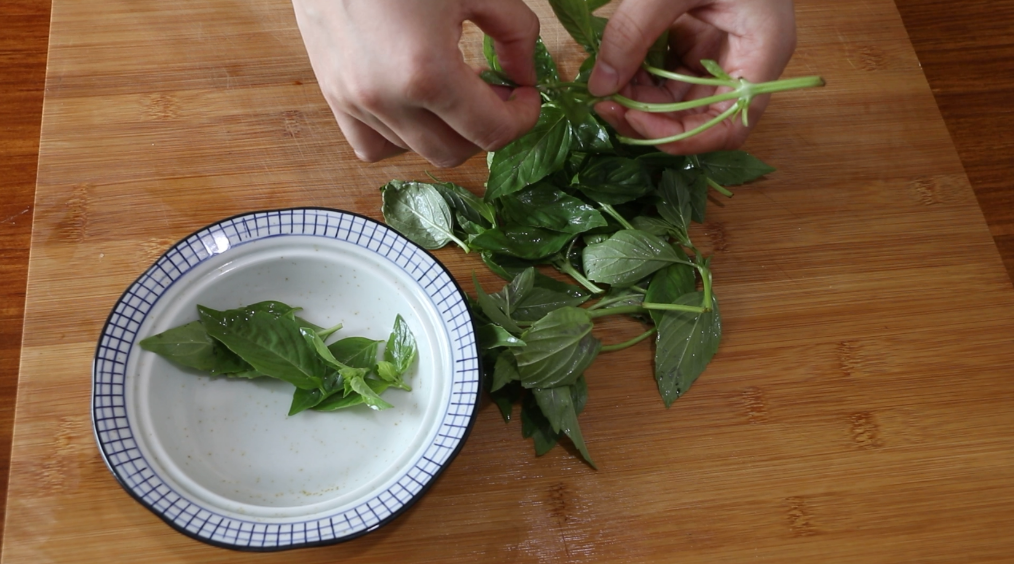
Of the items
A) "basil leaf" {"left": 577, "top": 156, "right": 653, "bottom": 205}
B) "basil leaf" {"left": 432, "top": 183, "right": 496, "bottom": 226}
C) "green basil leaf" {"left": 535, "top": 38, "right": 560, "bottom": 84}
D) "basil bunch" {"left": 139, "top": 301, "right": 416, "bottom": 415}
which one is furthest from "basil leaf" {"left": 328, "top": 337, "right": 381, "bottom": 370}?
"green basil leaf" {"left": 535, "top": 38, "right": 560, "bottom": 84}

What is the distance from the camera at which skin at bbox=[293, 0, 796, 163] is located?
74 centimetres

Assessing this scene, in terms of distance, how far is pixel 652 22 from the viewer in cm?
87

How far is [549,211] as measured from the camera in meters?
1.03

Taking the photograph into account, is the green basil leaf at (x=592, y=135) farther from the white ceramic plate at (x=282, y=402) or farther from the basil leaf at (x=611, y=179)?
the white ceramic plate at (x=282, y=402)

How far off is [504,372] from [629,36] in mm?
440

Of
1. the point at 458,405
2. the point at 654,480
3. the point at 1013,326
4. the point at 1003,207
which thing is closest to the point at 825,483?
the point at 654,480

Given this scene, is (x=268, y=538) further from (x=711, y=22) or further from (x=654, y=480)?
(x=711, y=22)

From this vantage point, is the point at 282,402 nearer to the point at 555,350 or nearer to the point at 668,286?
the point at 555,350

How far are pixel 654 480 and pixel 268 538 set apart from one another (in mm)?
484

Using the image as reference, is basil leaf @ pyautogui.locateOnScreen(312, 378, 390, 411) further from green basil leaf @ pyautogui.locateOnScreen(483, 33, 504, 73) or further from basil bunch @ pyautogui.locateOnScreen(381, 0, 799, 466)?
green basil leaf @ pyautogui.locateOnScreen(483, 33, 504, 73)

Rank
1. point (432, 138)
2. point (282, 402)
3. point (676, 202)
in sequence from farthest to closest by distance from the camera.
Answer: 1. point (676, 202)
2. point (282, 402)
3. point (432, 138)

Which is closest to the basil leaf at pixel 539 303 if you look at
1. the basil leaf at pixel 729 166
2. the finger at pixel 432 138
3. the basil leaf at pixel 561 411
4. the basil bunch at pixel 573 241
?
the basil bunch at pixel 573 241

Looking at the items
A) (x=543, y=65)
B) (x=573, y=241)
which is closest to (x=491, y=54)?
(x=543, y=65)

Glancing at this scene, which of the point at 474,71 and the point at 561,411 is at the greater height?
the point at 474,71
